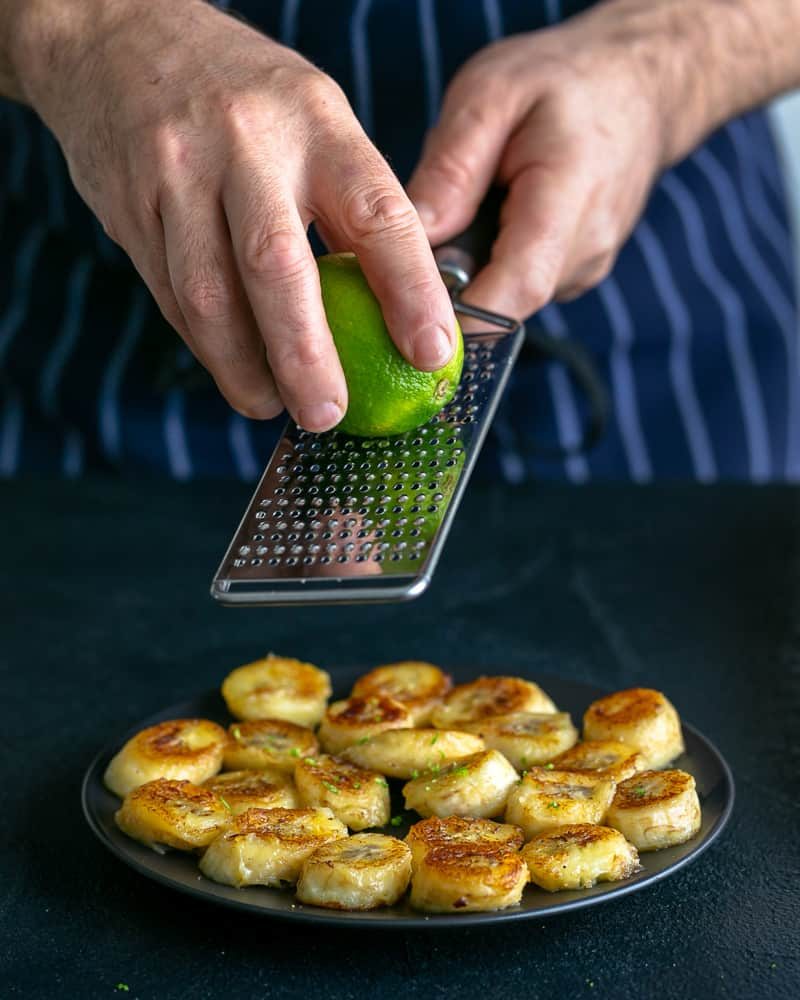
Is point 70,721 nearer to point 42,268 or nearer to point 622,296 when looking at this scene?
point 42,268

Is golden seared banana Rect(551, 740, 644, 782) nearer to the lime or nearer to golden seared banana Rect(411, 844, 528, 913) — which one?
golden seared banana Rect(411, 844, 528, 913)

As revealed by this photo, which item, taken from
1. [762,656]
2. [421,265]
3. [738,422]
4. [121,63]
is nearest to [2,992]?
[421,265]

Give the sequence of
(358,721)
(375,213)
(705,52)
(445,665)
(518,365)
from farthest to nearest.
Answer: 1. (518,365)
2. (705,52)
3. (445,665)
4. (358,721)
5. (375,213)

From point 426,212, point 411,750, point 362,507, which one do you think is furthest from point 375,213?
point 411,750

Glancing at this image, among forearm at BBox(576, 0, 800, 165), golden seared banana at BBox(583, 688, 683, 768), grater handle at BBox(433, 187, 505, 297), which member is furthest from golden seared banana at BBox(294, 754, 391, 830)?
forearm at BBox(576, 0, 800, 165)

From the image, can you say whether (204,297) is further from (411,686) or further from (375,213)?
(411,686)

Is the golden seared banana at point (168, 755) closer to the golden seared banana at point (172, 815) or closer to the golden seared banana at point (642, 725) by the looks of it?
the golden seared banana at point (172, 815)
